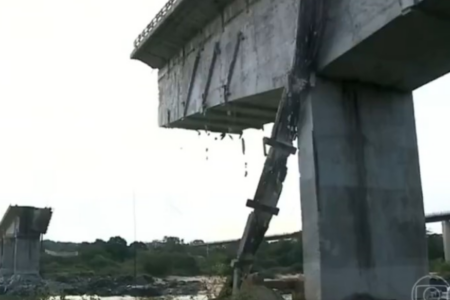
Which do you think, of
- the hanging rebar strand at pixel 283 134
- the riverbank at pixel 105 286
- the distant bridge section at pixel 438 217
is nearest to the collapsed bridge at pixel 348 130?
the hanging rebar strand at pixel 283 134

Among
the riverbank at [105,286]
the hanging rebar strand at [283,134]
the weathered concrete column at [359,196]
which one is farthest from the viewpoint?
the riverbank at [105,286]

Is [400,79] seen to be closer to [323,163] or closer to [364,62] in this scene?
[364,62]

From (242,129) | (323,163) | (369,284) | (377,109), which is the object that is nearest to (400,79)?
(377,109)

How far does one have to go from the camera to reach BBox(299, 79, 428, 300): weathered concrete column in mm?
15461

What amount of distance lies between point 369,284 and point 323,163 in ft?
10.9

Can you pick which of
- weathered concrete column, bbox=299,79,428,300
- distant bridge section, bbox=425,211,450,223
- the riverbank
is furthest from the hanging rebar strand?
distant bridge section, bbox=425,211,450,223

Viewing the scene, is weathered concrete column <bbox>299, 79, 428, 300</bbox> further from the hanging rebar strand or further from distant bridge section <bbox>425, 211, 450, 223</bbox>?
distant bridge section <bbox>425, 211, 450, 223</bbox>

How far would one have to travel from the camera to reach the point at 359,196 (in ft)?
52.9

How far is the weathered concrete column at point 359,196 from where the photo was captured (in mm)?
15461

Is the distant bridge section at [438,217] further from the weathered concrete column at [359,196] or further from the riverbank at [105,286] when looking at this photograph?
the weathered concrete column at [359,196]

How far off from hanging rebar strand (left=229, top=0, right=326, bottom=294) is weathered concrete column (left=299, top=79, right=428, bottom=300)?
0.48 m

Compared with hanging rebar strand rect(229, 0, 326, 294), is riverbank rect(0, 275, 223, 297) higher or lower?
lower

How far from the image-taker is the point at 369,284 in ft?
51.7

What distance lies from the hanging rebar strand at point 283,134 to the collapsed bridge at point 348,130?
0.03 meters
